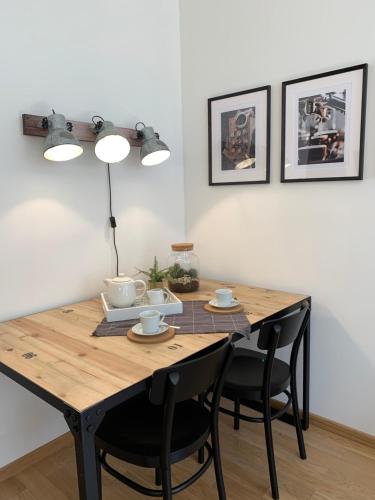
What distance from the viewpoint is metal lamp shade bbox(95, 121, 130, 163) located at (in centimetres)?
185

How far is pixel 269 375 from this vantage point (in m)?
1.64

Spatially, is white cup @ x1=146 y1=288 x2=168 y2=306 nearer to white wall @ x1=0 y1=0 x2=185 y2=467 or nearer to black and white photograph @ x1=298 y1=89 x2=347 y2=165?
white wall @ x1=0 y1=0 x2=185 y2=467

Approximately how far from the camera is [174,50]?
251cm

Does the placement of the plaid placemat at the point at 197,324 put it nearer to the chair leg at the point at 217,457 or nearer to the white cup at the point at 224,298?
the white cup at the point at 224,298

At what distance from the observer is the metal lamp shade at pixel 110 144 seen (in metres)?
1.85

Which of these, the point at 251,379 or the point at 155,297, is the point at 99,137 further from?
the point at 251,379

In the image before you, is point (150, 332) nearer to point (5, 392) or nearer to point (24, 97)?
point (5, 392)

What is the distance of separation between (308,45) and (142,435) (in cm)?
197

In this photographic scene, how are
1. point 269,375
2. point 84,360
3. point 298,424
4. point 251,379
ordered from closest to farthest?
point 84,360, point 269,375, point 251,379, point 298,424

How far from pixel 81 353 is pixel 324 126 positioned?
1.58 metres

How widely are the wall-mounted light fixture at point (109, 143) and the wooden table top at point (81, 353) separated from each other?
77 centimetres

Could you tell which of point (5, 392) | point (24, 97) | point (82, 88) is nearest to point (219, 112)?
point (82, 88)

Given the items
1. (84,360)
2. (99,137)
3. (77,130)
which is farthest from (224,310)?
(77,130)

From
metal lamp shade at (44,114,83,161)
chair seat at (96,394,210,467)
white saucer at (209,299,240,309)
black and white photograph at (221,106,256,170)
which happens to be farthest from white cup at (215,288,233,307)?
metal lamp shade at (44,114,83,161)
